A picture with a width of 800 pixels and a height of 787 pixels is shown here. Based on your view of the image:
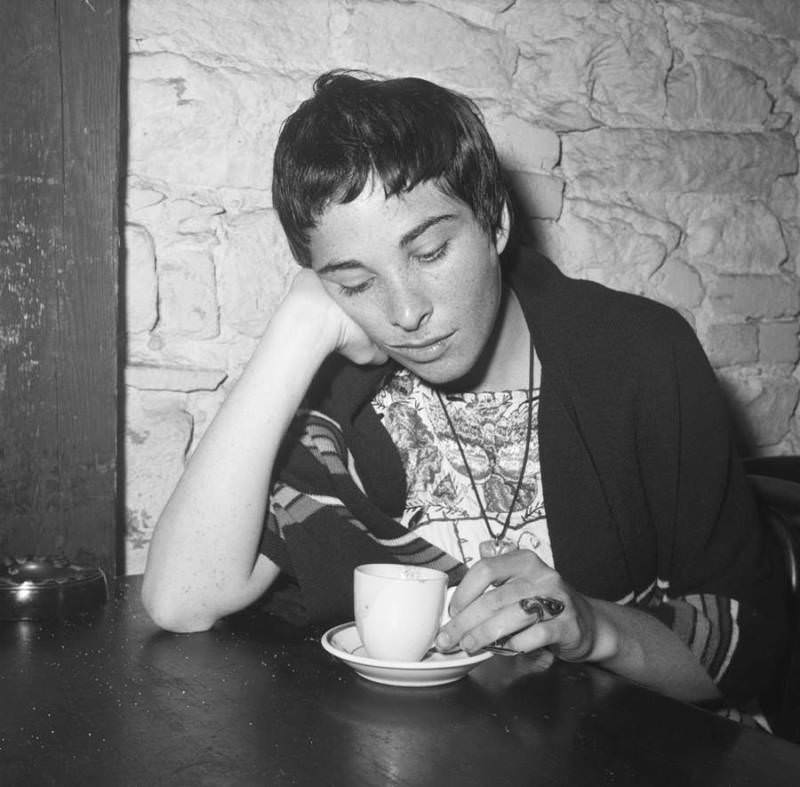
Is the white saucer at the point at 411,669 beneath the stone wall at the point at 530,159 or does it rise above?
beneath

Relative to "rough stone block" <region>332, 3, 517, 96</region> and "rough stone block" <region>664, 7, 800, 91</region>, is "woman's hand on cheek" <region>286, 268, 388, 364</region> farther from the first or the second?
"rough stone block" <region>664, 7, 800, 91</region>

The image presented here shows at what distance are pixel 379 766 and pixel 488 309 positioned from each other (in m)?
0.72

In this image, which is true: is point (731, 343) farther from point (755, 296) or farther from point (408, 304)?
point (408, 304)

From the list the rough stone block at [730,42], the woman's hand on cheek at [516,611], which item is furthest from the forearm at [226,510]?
the rough stone block at [730,42]

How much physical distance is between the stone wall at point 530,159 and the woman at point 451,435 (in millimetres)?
339

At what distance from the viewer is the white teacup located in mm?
873

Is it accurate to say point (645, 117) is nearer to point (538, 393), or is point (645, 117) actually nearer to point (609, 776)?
point (538, 393)

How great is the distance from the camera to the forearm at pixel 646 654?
39.6 inches

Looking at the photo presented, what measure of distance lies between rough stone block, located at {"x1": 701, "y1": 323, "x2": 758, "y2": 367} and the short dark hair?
98 centimetres

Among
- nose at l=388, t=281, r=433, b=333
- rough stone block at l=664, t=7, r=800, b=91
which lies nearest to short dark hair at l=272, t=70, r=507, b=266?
nose at l=388, t=281, r=433, b=333

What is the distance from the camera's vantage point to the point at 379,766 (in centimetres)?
70

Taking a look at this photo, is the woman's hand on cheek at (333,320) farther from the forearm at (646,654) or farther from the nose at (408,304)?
the forearm at (646,654)

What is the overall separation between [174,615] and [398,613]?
13.7 inches

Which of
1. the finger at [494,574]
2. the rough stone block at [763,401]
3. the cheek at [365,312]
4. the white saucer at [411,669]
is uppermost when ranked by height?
the cheek at [365,312]
